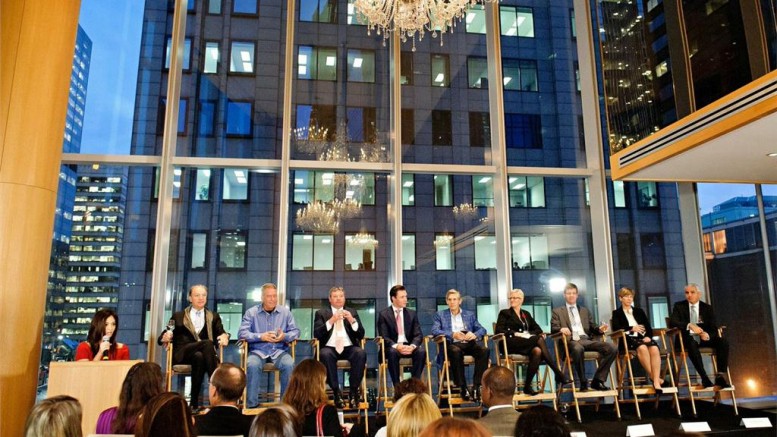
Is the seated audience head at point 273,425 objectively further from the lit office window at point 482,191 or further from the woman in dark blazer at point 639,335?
the lit office window at point 482,191

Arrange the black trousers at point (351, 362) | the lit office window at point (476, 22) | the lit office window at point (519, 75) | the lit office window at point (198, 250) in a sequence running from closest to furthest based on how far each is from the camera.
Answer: the black trousers at point (351, 362)
the lit office window at point (198, 250)
the lit office window at point (519, 75)
the lit office window at point (476, 22)

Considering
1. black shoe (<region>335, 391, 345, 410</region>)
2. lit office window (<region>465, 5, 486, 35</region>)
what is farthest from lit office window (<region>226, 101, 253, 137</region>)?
black shoe (<region>335, 391, 345, 410</region>)

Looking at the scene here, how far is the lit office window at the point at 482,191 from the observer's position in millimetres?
6852

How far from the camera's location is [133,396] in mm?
2781

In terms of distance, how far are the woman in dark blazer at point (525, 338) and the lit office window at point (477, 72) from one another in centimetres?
283

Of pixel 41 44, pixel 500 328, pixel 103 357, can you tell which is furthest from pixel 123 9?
pixel 500 328

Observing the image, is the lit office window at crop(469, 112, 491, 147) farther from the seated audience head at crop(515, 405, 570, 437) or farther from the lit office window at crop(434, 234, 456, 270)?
the seated audience head at crop(515, 405, 570, 437)

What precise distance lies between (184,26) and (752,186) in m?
7.21

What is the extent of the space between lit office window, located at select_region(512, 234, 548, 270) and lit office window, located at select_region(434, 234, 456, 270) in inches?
30.6

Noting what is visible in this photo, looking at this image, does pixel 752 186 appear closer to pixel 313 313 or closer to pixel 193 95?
pixel 313 313

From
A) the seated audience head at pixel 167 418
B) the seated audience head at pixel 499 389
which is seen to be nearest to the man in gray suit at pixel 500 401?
the seated audience head at pixel 499 389

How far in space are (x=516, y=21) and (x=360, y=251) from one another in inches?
148

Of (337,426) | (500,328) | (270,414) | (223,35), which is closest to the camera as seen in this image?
(270,414)

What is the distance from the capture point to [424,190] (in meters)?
6.76
